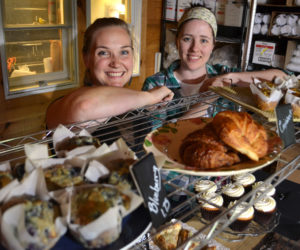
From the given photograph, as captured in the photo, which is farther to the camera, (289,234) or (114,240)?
(289,234)

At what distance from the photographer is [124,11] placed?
3.67 m

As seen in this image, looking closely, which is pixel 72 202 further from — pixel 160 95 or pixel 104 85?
pixel 104 85

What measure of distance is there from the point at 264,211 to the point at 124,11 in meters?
2.98

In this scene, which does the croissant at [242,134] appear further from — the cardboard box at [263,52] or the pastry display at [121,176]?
the cardboard box at [263,52]

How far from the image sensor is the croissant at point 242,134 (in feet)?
2.31

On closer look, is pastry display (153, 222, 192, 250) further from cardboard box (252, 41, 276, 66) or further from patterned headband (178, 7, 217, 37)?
cardboard box (252, 41, 276, 66)

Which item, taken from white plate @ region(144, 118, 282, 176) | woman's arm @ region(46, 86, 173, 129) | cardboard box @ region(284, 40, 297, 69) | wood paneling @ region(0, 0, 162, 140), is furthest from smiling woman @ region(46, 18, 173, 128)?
cardboard box @ region(284, 40, 297, 69)

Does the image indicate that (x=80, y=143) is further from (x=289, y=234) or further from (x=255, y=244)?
(x=289, y=234)

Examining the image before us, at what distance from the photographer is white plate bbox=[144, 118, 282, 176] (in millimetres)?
674

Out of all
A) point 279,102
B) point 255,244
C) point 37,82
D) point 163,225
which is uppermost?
point 279,102

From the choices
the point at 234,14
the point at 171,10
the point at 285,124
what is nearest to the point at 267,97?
the point at 285,124

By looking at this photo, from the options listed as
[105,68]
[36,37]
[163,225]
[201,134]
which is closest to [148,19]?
[36,37]

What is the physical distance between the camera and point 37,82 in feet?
10.2

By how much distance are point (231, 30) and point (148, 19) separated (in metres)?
1.05
